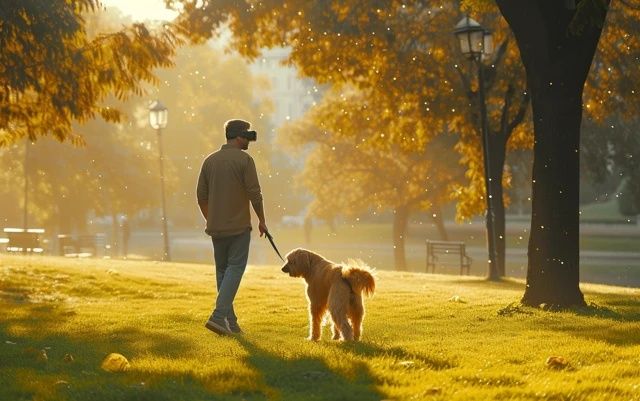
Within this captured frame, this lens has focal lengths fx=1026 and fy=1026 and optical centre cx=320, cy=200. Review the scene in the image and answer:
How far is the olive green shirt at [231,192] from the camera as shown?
9.96 metres

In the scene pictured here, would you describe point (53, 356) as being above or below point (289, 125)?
below

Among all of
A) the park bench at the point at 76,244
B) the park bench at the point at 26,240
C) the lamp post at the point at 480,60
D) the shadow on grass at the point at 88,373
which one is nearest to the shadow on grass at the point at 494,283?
the lamp post at the point at 480,60

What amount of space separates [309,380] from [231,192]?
3.05 m

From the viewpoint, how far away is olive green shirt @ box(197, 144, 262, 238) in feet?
32.7

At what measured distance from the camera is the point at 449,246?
1369 inches

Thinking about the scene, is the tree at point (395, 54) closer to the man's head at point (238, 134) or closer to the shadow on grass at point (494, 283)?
the shadow on grass at point (494, 283)

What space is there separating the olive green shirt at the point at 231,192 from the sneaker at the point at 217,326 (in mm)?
850

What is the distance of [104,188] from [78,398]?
4786 centimetres

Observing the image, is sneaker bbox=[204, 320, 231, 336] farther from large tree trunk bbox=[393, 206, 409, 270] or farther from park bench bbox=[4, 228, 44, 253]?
large tree trunk bbox=[393, 206, 409, 270]

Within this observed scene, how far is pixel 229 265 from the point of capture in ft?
33.0

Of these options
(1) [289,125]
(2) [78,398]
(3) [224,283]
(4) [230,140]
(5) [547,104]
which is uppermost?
(1) [289,125]

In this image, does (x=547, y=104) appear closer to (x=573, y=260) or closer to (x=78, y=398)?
(x=573, y=260)

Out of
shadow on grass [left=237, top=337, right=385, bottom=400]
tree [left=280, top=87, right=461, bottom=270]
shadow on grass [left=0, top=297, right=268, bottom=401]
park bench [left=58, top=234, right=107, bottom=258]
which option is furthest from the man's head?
park bench [left=58, top=234, right=107, bottom=258]

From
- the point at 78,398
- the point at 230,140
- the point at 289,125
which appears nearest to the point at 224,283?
the point at 230,140
